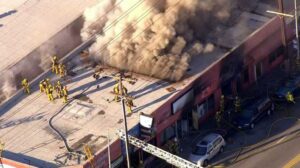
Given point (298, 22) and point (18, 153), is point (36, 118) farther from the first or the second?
point (298, 22)

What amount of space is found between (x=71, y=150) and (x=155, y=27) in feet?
29.7

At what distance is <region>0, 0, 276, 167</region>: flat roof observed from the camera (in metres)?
34.9

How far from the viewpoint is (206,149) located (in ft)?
119

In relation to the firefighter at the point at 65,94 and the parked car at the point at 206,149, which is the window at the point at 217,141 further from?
the firefighter at the point at 65,94

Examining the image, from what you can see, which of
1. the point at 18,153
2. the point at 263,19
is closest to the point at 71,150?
the point at 18,153

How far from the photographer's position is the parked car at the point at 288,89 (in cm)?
4069

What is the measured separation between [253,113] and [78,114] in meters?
9.04

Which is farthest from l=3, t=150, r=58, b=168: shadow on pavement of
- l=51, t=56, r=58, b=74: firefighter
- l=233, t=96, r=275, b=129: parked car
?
l=233, t=96, r=275, b=129: parked car

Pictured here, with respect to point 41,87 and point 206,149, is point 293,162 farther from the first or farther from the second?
point 41,87

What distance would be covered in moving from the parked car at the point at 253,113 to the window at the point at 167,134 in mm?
3441

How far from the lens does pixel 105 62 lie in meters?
40.9

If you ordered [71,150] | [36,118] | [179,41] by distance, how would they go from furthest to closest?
[179,41] → [36,118] → [71,150]

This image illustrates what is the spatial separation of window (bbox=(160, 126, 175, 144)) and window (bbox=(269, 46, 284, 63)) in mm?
9194

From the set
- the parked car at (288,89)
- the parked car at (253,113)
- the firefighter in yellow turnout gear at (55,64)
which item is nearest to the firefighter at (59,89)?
the firefighter in yellow turnout gear at (55,64)
